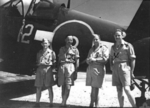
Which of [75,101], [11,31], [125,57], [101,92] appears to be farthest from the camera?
[101,92]

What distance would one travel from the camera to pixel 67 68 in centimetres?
424

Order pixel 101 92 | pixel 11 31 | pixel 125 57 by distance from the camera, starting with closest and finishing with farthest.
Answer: pixel 125 57 < pixel 11 31 < pixel 101 92

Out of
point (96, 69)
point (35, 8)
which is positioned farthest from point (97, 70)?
point (35, 8)

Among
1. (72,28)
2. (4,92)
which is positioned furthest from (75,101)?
(4,92)

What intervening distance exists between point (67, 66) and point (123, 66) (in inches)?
47.3

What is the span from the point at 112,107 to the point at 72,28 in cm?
217

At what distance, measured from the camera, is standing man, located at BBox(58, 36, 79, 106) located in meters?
4.21

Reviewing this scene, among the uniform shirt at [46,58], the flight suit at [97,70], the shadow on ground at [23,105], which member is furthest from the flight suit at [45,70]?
the flight suit at [97,70]

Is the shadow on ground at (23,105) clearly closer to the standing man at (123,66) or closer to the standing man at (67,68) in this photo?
the standing man at (67,68)

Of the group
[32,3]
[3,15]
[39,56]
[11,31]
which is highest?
[32,3]

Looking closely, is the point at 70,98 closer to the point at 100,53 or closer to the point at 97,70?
the point at 97,70

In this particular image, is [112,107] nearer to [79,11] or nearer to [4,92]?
[79,11]

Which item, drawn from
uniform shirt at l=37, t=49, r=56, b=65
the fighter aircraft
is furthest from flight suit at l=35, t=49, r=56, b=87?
the fighter aircraft

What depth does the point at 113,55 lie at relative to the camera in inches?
155
